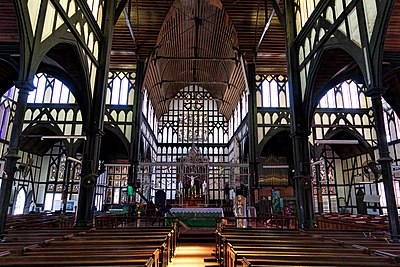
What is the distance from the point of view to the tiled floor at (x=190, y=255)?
6086 mm

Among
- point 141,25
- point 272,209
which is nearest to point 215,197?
point 272,209

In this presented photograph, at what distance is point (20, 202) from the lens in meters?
16.9

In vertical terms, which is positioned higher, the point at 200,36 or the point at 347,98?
the point at 200,36

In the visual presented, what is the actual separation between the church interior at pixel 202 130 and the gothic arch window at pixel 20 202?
0.23ft

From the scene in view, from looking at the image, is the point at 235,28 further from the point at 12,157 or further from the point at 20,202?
the point at 20,202

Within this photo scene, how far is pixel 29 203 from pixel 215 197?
15.1 metres

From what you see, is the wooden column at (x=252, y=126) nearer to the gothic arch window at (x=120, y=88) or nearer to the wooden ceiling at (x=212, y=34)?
the wooden ceiling at (x=212, y=34)

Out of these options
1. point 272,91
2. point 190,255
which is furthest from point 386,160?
point 272,91

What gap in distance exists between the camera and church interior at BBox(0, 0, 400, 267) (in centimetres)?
496

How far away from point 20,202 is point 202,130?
16649 millimetres

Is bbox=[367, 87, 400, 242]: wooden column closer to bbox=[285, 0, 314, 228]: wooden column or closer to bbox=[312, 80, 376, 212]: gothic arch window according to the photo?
bbox=[285, 0, 314, 228]: wooden column

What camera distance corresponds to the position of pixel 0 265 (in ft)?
8.41

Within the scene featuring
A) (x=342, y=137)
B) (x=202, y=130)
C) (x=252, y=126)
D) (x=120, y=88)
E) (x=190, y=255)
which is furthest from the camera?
(x=202, y=130)

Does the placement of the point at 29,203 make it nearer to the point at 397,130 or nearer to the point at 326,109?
the point at 326,109
